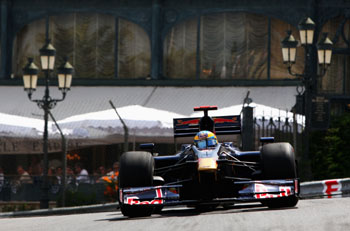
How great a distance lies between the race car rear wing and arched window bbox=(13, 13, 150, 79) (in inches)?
836

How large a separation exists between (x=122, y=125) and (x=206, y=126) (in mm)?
12587

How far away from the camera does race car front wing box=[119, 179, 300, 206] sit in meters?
13.8

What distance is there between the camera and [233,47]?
37.0 meters

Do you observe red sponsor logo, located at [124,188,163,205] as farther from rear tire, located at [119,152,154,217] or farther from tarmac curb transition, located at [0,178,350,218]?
tarmac curb transition, located at [0,178,350,218]

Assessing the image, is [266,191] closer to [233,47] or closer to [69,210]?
[69,210]

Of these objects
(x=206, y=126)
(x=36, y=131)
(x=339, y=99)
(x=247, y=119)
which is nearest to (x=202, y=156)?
(x=206, y=126)

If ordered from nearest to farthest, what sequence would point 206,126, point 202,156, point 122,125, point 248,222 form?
point 248,222 → point 202,156 → point 206,126 → point 122,125

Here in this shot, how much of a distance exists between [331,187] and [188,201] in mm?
9083

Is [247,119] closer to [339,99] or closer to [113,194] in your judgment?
[113,194]

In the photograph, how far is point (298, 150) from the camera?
27141 millimetres

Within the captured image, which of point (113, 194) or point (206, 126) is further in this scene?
point (113, 194)

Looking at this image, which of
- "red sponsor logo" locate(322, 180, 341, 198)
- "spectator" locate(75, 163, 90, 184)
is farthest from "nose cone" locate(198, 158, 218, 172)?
"spectator" locate(75, 163, 90, 184)

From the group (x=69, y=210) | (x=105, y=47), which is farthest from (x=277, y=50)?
(x=69, y=210)

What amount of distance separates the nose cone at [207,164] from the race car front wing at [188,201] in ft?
1.74
